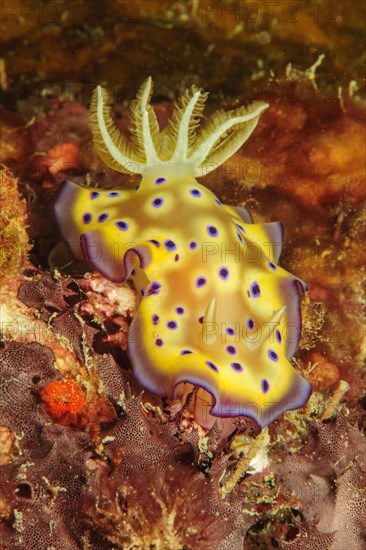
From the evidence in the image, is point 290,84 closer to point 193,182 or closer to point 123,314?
point 193,182

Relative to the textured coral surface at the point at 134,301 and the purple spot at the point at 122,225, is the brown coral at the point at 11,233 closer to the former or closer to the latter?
the textured coral surface at the point at 134,301

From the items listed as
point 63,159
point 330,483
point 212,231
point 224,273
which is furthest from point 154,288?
point 63,159

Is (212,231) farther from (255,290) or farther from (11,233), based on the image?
(11,233)

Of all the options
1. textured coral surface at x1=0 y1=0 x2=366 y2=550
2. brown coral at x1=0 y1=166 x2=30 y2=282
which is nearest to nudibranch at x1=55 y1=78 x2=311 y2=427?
textured coral surface at x1=0 y1=0 x2=366 y2=550

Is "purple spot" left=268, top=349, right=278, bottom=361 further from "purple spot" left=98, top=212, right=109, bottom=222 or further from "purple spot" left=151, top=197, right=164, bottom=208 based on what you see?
"purple spot" left=98, top=212, right=109, bottom=222

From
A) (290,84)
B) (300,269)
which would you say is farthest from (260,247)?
(290,84)

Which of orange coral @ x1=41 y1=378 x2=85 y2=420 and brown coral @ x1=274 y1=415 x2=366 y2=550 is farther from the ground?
orange coral @ x1=41 y1=378 x2=85 y2=420

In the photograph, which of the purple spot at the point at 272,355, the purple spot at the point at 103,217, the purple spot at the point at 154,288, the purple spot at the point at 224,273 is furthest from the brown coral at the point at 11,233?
the purple spot at the point at 272,355
